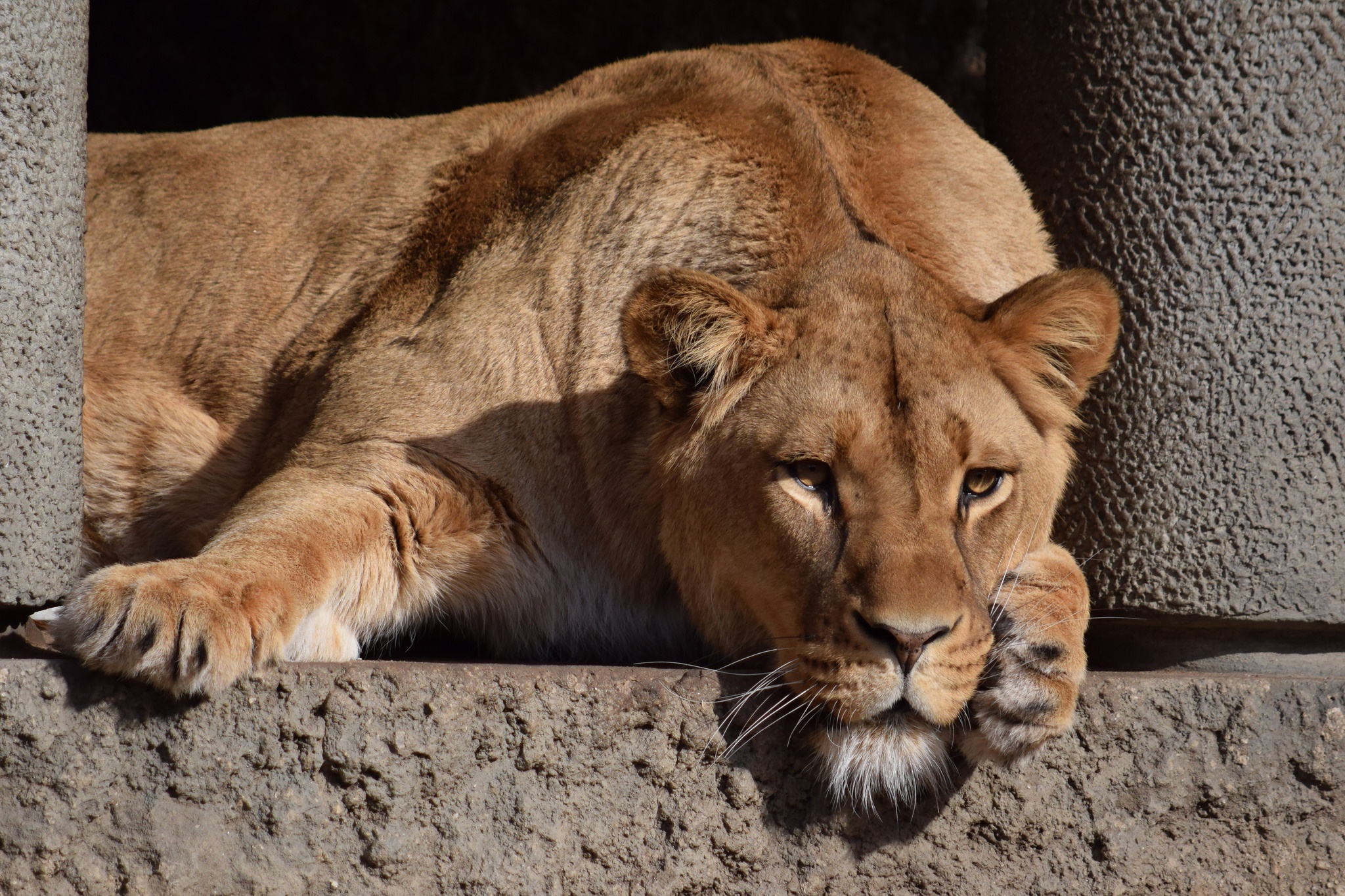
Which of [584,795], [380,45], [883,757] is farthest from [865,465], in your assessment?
[380,45]

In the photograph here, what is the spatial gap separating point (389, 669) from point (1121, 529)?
1787 mm

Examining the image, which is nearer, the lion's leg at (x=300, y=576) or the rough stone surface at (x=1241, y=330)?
the lion's leg at (x=300, y=576)

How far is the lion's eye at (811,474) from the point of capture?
2.52 metres

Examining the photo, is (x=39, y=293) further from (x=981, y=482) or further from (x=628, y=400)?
(x=981, y=482)

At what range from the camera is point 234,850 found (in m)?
2.29

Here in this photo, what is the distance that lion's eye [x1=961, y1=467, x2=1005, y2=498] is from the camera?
8.48 ft

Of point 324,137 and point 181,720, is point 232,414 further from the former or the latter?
point 181,720

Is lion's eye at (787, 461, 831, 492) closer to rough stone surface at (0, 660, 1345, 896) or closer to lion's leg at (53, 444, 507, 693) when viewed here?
rough stone surface at (0, 660, 1345, 896)

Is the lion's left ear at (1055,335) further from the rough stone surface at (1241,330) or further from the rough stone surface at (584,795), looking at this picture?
the rough stone surface at (584,795)

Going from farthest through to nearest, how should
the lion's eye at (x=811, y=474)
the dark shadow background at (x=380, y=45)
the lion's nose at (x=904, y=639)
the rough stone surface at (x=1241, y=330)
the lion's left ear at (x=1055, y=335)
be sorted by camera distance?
the dark shadow background at (x=380, y=45)
the rough stone surface at (x=1241, y=330)
the lion's left ear at (x=1055, y=335)
the lion's eye at (x=811, y=474)
the lion's nose at (x=904, y=639)

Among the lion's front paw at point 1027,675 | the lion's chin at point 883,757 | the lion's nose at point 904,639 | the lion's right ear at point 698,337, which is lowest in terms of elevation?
the lion's chin at point 883,757

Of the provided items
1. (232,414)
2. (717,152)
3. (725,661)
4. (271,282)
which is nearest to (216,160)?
(271,282)

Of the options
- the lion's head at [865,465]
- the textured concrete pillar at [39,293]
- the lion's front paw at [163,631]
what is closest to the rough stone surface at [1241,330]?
the lion's head at [865,465]

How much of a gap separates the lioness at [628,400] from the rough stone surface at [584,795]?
0.44 feet
